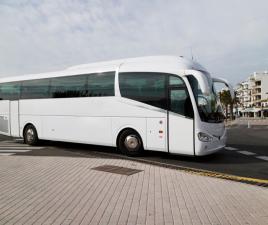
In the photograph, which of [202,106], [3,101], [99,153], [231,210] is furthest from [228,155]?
[3,101]

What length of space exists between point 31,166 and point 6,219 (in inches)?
184

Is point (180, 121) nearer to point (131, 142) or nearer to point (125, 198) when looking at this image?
point (131, 142)

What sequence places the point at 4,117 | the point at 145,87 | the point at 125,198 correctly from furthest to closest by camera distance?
the point at 4,117 < the point at 145,87 < the point at 125,198

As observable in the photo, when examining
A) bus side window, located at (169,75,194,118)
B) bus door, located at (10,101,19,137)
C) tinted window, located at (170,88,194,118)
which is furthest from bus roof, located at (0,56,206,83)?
bus door, located at (10,101,19,137)

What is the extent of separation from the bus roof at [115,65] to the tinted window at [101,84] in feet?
0.80

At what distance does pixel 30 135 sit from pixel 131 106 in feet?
21.2

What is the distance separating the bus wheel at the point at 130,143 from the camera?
11.5 metres

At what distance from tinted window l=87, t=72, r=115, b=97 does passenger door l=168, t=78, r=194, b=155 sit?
2.56 meters

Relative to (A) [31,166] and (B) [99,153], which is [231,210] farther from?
(B) [99,153]

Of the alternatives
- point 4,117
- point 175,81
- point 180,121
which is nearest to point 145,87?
point 175,81

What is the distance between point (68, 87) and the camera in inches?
535

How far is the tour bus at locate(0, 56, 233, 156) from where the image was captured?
401 inches

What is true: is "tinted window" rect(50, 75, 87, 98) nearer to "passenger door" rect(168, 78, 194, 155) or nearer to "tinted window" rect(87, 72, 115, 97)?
"tinted window" rect(87, 72, 115, 97)

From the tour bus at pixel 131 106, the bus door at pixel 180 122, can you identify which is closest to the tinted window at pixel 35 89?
the tour bus at pixel 131 106
